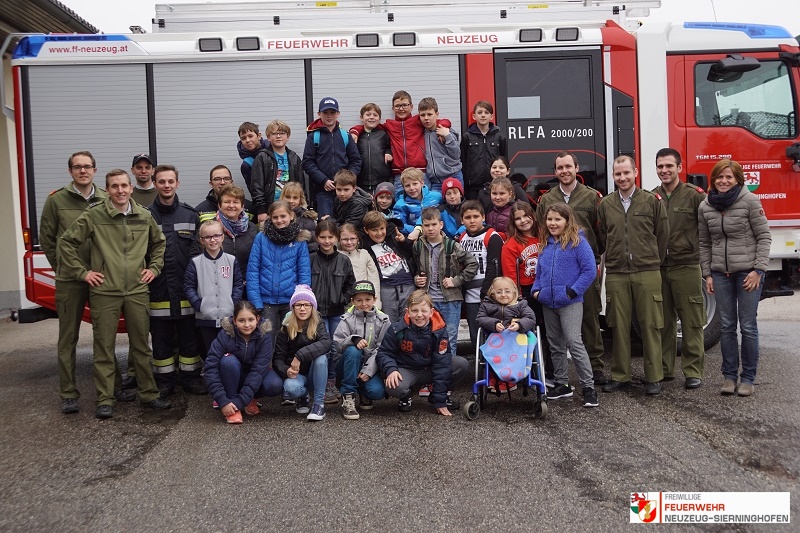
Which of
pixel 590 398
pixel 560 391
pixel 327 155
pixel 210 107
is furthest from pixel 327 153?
pixel 590 398

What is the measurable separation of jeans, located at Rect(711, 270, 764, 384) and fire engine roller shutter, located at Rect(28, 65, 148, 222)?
574 cm

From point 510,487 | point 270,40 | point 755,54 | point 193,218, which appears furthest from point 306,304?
point 755,54

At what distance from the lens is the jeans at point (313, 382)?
6.29 metres

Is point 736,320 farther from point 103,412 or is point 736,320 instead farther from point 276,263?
point 103,412

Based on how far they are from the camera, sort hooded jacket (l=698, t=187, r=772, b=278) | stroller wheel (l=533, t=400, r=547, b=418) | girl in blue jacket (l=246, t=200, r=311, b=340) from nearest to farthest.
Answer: stroller wheel (l=533, t=400, r=547, b=418) → hooded jacket (l=698, t=187, r=772, b=278) → girl in blue jacket (l=246, t=200, r=311, b=340)

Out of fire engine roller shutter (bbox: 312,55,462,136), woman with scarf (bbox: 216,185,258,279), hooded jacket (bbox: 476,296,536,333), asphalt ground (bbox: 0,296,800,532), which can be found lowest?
asphalt ground (bbox: 0,296,800,532)

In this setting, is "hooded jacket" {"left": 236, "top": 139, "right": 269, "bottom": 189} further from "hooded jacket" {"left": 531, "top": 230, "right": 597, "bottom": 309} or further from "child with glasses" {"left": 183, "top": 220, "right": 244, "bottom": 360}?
"hooded jacket" {"left": 531, "top": 230, "right": 597, "bottom": 309}

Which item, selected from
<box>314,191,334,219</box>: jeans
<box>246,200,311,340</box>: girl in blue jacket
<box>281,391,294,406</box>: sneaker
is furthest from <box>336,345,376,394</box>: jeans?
<box>314,191,334,219</box>: jeans

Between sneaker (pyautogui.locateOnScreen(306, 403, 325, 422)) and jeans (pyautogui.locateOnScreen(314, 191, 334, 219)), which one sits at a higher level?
jeans (pyautogui.locateOnScreen(314, 191, 334, 219))

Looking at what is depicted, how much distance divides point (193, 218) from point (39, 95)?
90.3 inches

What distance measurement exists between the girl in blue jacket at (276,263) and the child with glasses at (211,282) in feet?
0.60

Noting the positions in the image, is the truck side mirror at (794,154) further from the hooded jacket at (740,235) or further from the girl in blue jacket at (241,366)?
the girl in blue jacket at (241,366)

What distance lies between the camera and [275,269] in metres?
6.83

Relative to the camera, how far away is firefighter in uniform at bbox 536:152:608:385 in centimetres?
706
